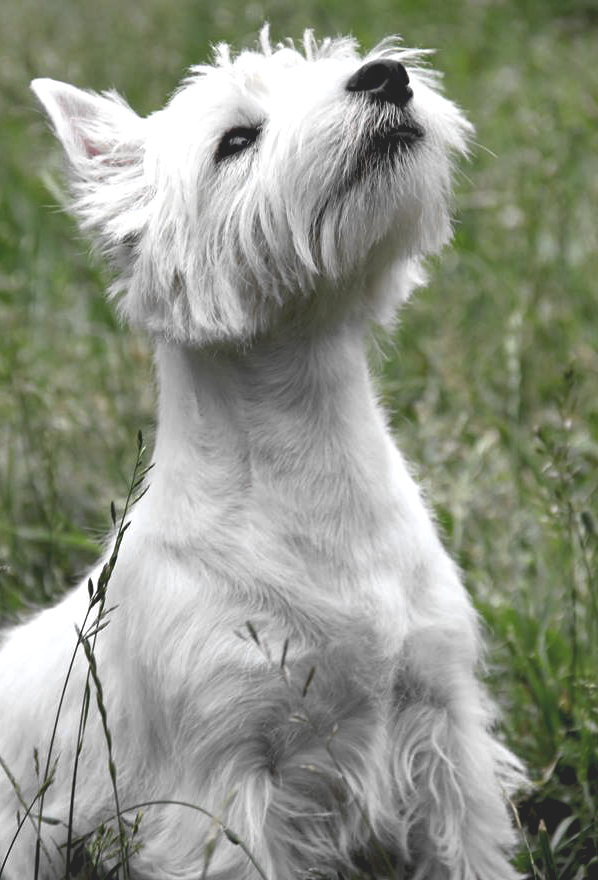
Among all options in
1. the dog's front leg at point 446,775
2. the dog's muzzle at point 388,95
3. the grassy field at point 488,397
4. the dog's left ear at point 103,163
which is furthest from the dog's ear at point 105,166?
the dog's front leg at point 446,775

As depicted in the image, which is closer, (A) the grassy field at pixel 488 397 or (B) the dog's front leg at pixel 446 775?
(B) the dog's front leg at pixel 446 775

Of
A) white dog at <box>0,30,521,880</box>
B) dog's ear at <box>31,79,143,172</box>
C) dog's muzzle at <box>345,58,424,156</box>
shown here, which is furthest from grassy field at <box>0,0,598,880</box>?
dog's ear at <box>31,79,143,172</box>

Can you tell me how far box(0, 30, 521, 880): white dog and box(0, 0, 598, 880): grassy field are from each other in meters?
0.38

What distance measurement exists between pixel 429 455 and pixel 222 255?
2068mm

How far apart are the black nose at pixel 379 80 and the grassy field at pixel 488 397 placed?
0.74 m

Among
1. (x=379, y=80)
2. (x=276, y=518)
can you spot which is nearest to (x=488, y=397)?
(x=276, y=518)

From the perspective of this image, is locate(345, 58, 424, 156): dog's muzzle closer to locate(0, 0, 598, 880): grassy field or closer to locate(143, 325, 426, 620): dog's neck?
locate(143, 325, 426, 620): dog's neck

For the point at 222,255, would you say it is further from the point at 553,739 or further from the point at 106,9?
the point at 106,9

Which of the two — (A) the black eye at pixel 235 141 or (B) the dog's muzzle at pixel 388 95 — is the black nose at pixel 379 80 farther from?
(A) the black eye at pixel 235 141

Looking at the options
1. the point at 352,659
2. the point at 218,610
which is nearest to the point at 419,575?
the point at 352,659

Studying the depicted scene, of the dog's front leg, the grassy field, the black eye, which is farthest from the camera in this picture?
the grassy field

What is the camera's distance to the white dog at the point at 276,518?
2.75 m

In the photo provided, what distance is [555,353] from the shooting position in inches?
208

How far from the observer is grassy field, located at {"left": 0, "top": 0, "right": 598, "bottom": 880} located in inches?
142
